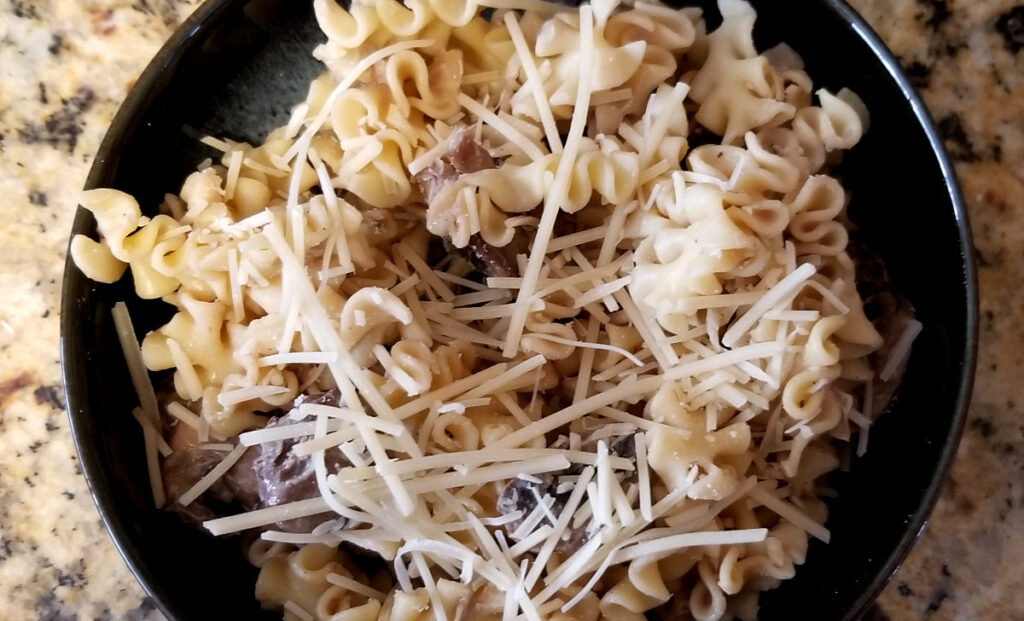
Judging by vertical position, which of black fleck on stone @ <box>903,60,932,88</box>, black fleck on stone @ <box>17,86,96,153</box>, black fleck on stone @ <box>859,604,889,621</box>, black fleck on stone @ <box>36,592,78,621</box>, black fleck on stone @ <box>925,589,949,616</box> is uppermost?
black fleck on stone @ <box>17,86,96,153</box>

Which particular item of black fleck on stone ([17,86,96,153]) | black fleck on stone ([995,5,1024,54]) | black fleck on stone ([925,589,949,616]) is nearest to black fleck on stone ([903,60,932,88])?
black fleck on stone ([995,5,1024,54])

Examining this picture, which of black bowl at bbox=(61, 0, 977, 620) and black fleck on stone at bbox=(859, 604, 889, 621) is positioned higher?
black bowl at bbox=(61, 0, 977, 620)

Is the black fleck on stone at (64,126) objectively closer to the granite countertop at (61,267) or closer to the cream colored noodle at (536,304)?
the granite countertop at (61,267)

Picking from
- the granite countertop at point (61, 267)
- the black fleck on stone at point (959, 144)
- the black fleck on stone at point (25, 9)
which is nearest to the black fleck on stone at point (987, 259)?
the granite countertop at point (61, 267)

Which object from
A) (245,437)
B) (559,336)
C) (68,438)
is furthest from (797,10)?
(68,438)

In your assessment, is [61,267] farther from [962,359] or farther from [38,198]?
[962,359]

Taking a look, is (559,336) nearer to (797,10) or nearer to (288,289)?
(288,289)

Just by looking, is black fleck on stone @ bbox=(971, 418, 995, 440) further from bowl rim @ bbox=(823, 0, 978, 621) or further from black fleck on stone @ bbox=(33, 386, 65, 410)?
black fleck on stone @ bbox=(33, 386, 65, 410)
